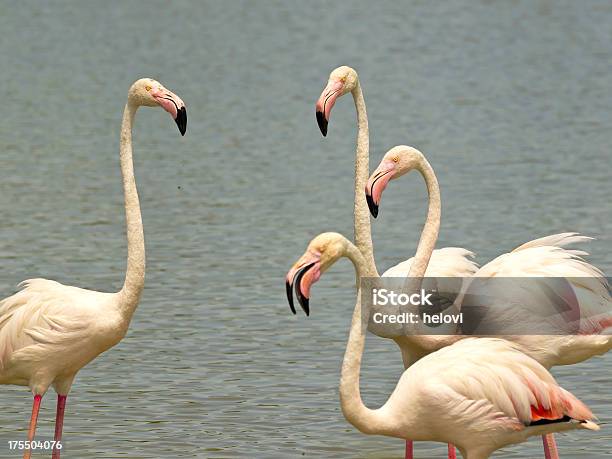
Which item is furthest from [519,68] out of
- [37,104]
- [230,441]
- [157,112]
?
[230,441]

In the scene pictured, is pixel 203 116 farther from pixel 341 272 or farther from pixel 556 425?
pixel 556 425

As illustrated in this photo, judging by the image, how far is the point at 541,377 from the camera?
9.04 meters

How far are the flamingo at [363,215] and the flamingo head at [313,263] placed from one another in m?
1.50

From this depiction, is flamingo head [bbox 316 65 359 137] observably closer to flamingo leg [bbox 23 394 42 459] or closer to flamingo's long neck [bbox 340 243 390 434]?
flamingo's long neck [bbox 340 243 390 434]

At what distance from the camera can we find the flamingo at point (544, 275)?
9898 mm

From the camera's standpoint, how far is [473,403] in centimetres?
884

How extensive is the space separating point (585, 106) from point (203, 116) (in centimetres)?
812

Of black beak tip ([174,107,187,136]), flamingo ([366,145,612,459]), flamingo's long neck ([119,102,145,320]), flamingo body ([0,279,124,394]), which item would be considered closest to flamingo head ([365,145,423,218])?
flamingo ([366,145,612,459])

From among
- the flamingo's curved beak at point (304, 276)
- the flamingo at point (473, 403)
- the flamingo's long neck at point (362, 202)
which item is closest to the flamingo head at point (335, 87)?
the flamingo's long neck at point (362, 202)

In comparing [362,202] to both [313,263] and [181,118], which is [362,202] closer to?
[181,118]

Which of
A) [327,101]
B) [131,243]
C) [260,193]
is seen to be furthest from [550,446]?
[260,193]

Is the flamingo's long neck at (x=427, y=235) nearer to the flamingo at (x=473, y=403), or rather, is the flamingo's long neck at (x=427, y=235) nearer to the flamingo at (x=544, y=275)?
the flamingo at (x=544, y=275)

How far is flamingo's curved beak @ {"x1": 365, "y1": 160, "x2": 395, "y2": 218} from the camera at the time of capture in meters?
9.54

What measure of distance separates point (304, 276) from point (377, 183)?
1.60 m
